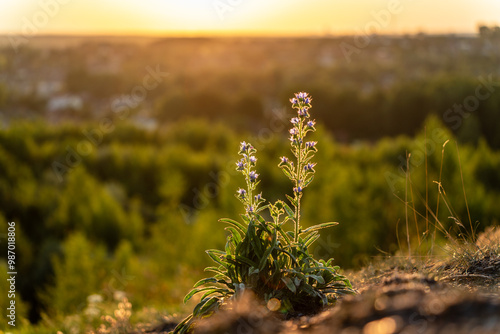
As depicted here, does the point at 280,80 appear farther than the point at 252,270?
Yes

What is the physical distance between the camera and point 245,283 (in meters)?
3.46

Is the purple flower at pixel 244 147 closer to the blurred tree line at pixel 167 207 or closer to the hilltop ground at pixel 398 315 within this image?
the hilltop ground at pixel 398 315

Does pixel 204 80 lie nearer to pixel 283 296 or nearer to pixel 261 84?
pixel 261 84

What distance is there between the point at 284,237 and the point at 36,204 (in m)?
17.5

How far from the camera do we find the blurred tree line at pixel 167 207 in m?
11.8

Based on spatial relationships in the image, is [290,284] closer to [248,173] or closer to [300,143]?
[248,173]

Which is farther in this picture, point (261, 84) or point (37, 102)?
point (37, 102)

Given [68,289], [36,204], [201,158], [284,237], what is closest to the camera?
[284,237]

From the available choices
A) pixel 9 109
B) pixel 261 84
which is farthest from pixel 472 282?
pixel 9 109

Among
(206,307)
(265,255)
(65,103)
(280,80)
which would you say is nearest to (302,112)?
(265,255)

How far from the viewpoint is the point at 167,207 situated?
19641 mm

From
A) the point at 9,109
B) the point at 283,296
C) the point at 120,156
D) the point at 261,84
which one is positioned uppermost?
the point at 9,109

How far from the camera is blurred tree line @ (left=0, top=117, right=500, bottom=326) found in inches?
463

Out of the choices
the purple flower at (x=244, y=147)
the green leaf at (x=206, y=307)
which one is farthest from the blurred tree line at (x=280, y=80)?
the green leaf at (x=206, y=307)
